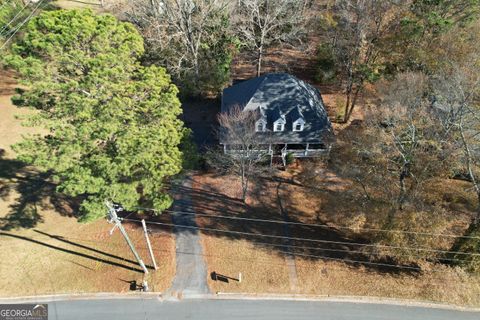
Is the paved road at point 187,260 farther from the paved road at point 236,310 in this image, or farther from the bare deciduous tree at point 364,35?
the bare deciduous tree at point 364,35

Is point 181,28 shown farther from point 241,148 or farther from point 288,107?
point 241,148

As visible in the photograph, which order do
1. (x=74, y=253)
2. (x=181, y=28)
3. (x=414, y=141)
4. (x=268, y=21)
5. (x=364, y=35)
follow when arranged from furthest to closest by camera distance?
(x=268, y=21)
(x=181, y=28)
(x=364, y=35)
(x=74, y=253)
(x=414, y=141)

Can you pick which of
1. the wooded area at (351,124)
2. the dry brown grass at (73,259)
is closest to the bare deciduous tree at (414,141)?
the wooded area at (351,124)

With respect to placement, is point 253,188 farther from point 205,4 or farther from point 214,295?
point 205,4

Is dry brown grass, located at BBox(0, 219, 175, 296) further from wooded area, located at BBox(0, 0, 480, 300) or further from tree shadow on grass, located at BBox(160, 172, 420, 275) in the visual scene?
tree shadow on grass, located at BBox(160, 172, 420, 275)

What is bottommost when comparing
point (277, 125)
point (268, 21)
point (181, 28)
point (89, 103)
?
point (277, 125)

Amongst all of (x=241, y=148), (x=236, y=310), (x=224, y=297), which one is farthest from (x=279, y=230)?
(x=241, y=148)

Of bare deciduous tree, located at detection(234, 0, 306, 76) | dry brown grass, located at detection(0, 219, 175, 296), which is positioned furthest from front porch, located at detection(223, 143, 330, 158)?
bare deciduous tree, located at detection(234, 0, 306, 76)

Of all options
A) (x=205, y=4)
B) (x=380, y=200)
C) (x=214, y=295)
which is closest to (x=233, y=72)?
(x=205, y=4)
